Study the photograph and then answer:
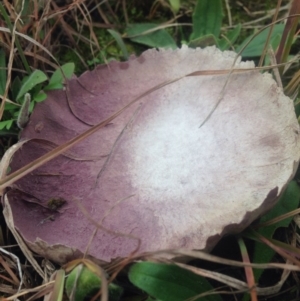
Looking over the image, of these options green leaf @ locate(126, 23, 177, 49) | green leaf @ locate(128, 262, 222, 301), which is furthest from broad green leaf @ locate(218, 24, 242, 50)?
green leaf @ locate(128, 262, 222, 301)

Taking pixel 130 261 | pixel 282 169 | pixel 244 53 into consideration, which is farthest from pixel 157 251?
pixel 244 53

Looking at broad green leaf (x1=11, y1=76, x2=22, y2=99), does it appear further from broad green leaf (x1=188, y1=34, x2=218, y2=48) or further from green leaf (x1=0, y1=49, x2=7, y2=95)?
broad green leaf (x1=188, y1=34, x2=218, y2=48)

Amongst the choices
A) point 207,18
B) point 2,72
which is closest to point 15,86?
point 2,72

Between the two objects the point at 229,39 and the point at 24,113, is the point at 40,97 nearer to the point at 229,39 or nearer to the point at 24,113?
the point at 24,113

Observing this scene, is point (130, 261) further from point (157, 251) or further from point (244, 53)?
point (244, 53)

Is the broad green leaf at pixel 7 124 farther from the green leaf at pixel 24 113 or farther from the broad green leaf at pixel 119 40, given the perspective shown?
the broad green leaf at pixel 119 40

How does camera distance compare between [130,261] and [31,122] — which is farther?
[31,122]

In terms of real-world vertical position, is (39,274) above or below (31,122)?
below
